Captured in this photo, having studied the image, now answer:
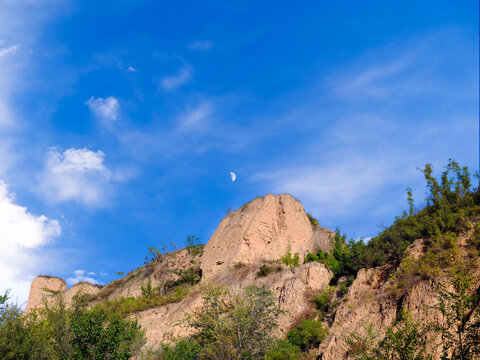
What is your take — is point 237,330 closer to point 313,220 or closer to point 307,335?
point 307,335

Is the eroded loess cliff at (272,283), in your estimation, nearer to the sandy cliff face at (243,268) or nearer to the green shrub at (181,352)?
the sandy cliff face at (243,268)

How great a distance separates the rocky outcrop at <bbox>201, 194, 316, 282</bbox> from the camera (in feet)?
124

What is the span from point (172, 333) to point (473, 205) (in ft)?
73.1

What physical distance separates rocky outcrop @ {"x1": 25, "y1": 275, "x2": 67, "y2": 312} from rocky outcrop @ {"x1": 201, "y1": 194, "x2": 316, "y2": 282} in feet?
74.0

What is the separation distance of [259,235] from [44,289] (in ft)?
96.6

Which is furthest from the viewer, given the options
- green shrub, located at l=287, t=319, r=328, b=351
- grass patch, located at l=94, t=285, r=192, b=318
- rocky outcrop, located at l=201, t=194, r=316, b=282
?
rocky outcrop, located at l=201, t=194, r=316, b=282

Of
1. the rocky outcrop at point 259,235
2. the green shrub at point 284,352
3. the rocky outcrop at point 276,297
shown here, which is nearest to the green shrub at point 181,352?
the rocky outcrop at point 276,297

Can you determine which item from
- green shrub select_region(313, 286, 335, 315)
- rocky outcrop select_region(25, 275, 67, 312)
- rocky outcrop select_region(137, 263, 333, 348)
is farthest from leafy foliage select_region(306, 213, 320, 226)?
rocky outcrop select_region(25, 275, 67, 312)

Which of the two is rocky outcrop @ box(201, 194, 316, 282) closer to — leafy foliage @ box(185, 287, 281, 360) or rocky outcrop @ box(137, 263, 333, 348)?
rocky outcrop @ box(137, 263, 333, 348)

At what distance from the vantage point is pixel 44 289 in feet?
163

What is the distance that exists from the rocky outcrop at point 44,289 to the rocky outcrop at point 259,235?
2256 centimetres

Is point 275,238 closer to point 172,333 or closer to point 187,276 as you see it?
point 187,276

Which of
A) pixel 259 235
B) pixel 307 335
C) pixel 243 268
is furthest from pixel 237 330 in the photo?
pixel 259 235

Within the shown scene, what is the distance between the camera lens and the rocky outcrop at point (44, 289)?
48844 millimetres
